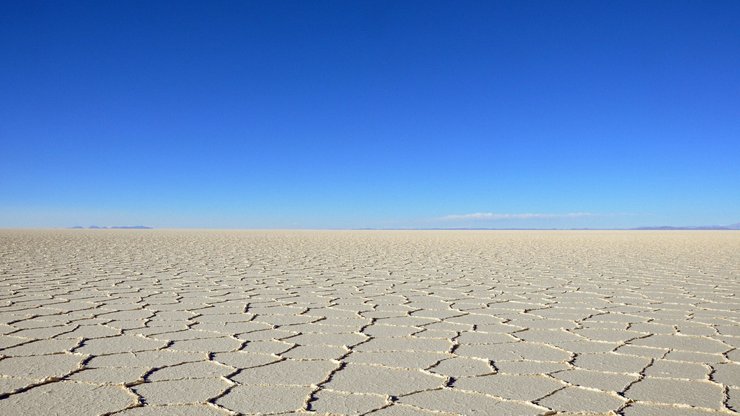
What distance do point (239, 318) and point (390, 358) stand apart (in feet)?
3.65

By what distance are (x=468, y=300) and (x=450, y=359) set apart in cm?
Answer: 161

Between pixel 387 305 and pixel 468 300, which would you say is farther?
pixel 468 300

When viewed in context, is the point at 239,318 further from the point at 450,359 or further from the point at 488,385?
the point at 488,385

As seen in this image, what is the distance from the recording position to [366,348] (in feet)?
7.42

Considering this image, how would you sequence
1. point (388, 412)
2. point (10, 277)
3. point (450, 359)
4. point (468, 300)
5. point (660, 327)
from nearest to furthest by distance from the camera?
1. point (388, 412)
2. point (450, 359)
3. point (660, 327)
4. point (468, 300)
5. point (10, 277)

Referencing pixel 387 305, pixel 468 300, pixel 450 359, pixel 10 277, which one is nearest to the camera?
pixel 450 359

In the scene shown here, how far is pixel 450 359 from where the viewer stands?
2.09 m

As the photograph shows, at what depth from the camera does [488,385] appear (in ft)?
5.76

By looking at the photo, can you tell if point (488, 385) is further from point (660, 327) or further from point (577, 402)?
point (660, 327)

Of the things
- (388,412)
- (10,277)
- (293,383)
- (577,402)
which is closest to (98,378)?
(293,383)

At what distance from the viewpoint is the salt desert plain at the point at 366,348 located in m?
1.60

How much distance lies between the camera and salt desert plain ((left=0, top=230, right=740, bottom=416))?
5.25 feet

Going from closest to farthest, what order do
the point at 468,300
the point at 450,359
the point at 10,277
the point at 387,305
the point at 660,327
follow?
the point at 450,359
the point at 660,327
the point at 387,305
the point at 468,300
the point at 10,277

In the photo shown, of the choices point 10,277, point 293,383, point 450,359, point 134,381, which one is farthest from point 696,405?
point 10,277
